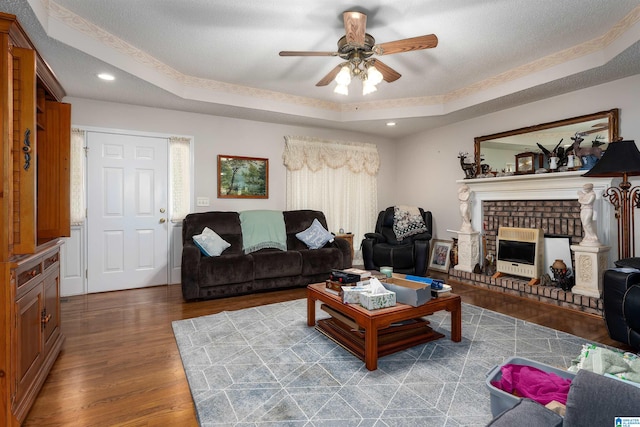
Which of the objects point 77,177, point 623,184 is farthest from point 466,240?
point 77,177

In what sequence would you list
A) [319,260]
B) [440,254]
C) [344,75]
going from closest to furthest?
[344,75], [319,260], [440,254]

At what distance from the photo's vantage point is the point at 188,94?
13.2 feet

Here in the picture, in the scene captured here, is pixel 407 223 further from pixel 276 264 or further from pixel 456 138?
pixel 276 264

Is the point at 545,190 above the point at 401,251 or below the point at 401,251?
above

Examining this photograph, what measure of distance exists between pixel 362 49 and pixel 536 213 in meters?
3.20

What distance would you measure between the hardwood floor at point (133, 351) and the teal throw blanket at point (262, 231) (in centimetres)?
70

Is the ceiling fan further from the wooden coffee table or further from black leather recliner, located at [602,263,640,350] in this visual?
black leather recliner, located at [602,263,640,350]

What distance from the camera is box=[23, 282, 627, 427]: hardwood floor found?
1.77 m

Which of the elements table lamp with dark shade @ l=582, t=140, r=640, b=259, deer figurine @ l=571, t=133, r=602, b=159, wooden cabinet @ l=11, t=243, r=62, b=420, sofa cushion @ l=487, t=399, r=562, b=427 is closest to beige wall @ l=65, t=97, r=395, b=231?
wooden cabinet @ l=11, t=243, r=62, b=420

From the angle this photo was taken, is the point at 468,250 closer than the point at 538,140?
No

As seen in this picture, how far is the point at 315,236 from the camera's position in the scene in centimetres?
471

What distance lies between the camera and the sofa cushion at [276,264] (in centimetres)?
404

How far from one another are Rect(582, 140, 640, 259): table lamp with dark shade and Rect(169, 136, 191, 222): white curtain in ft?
15.3

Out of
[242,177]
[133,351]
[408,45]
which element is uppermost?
[408,45]
